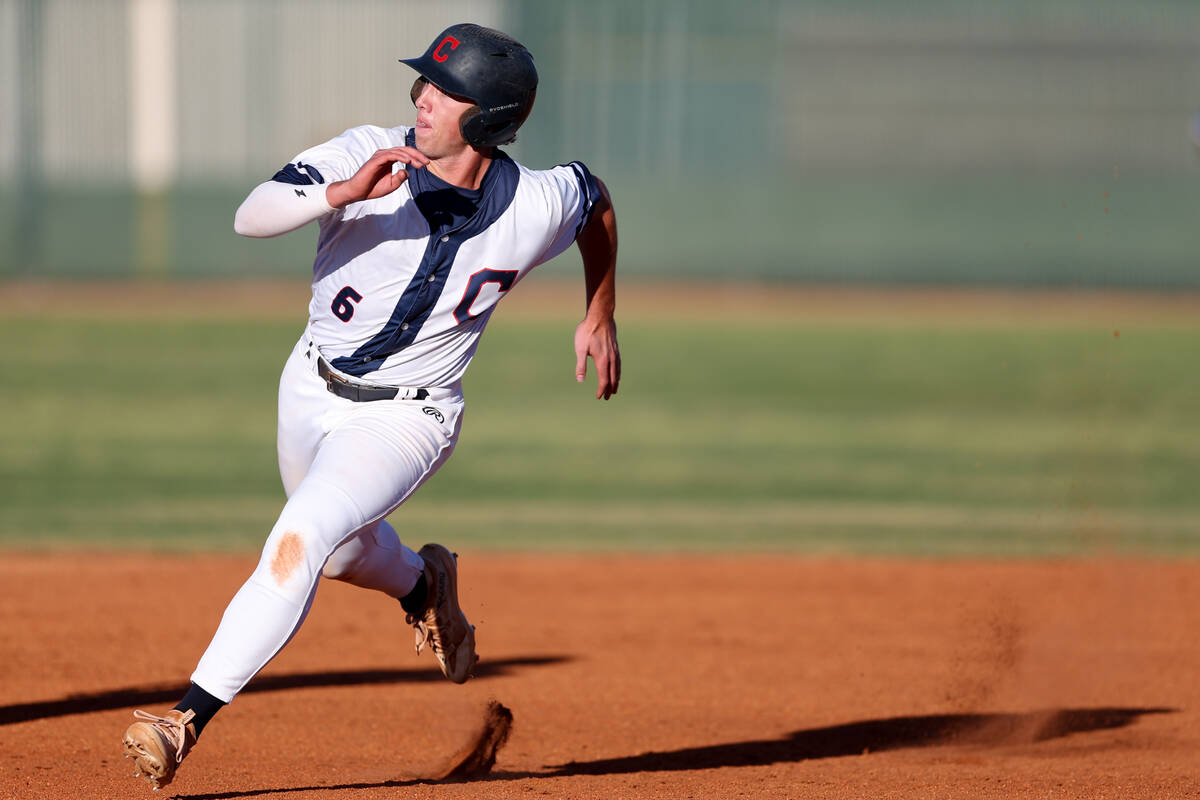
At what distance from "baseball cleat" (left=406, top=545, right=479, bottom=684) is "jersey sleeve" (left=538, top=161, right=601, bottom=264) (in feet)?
3.86

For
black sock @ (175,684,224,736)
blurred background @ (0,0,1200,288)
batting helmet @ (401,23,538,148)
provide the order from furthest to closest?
blurred background @ (0,0,1200,288) → batting helmet @ (401,23,538,148) → black sock @ (175,684,224,736)

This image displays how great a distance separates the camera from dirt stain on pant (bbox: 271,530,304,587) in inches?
150

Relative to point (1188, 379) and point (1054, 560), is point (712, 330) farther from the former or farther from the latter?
point (1054, 560)

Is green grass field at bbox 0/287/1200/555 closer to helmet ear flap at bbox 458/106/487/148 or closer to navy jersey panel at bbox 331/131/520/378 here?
navy jersey panel at bbox 331/131/520/378

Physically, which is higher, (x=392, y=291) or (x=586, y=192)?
(x=586, y=192)

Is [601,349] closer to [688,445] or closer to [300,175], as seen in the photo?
[300,175]

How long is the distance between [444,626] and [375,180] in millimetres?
1806

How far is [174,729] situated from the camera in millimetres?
3713

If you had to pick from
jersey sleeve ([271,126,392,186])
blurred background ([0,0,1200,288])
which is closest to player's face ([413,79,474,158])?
jersey sleeve ([271,126,392,186])

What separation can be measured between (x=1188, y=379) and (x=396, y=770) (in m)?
14.3

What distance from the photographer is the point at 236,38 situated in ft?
87.1

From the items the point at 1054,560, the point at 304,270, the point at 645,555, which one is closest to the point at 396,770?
the point at 645,555

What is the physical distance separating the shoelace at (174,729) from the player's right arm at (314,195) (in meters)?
1.25

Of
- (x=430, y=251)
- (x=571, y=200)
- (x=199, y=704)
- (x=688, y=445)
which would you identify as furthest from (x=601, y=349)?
(x=688, y=445)
